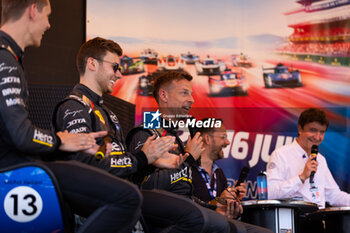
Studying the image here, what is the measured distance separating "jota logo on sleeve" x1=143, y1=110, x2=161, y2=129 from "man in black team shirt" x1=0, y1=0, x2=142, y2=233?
880mm

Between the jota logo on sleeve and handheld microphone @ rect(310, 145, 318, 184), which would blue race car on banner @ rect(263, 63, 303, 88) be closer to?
handheld microphone @ rect(310, 145, 318, 184)

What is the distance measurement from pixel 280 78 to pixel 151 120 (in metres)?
3.20

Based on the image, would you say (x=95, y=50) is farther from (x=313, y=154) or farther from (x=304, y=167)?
(x=304, y=167)

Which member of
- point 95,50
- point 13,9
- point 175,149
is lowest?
point 175,149

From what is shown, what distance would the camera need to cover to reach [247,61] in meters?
5.95

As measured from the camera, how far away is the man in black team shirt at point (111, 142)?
2422 mm

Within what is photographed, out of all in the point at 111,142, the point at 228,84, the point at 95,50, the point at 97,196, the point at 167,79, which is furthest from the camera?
the point at 228,84

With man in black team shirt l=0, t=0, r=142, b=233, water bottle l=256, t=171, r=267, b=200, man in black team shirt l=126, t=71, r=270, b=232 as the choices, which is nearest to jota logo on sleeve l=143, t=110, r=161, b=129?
man in black team shirt l=126, t=71, r=270, b=232

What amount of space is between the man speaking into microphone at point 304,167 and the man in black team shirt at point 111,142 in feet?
5.98

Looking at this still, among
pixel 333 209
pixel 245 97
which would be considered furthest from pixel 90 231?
pixel 245 97

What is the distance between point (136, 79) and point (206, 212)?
335 cm

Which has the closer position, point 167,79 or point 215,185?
point 167,79

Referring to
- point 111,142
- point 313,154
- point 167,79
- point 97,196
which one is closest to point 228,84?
point 313,154

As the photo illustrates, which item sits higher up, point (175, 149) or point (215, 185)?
point (175, 149)
